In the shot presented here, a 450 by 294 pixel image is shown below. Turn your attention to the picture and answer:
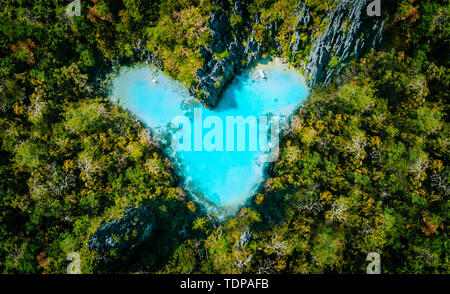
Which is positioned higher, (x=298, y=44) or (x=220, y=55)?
(x=298, y=44)

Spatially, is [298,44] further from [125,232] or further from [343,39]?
[125,232]

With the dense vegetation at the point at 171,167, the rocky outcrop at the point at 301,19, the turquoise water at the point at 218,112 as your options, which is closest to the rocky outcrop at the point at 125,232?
the dense vegetation at the point at 171,167

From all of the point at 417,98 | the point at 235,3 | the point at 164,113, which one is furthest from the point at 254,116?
the point at 417,98

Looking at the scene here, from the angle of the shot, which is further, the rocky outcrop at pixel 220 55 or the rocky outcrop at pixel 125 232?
the rocky outcrop at pixel 220 55

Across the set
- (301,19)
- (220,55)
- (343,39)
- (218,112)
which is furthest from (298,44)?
(218,112)

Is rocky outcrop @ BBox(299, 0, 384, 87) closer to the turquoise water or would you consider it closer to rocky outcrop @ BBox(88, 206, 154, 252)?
the turquoise water

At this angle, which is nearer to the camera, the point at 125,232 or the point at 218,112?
the point at 125,232

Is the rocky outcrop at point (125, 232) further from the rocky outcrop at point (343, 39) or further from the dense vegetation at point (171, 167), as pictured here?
the rocky outcrop at point (343, 39)
